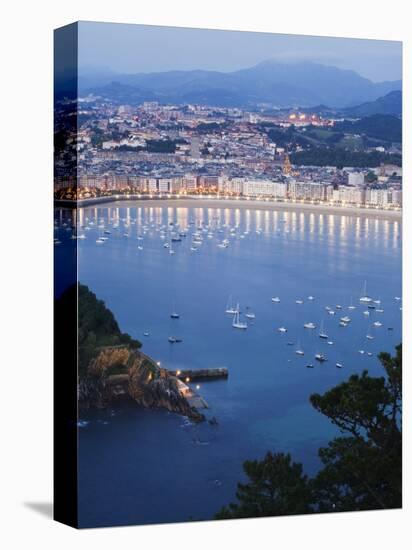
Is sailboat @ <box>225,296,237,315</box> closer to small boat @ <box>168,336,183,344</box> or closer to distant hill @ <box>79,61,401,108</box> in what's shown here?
small boat @ <box>168,336,183,344</box>

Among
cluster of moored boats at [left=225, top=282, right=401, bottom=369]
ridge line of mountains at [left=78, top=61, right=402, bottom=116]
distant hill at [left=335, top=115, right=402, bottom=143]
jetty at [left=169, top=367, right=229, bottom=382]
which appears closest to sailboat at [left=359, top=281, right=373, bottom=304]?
cluster of moored boats at [left=225, top=282, right=401, bottom=369]

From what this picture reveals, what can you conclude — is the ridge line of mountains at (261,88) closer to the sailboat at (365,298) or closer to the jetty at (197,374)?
the sailboat at (365,298)

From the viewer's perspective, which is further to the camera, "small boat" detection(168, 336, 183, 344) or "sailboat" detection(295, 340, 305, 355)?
"sailboat" detection(295, 340, 305, 355)

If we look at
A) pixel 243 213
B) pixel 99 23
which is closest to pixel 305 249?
pixel 243 213

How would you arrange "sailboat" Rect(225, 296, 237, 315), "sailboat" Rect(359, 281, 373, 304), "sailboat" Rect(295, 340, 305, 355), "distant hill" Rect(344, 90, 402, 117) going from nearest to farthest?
"sailboat" Rect(225, 296, 237, 315) < "sailboat" Rect(295, 340, 305, 355) < "sailboat" Rect(359, 281, 373, 304) < "distant hill" Rect(344, 90, 402, 117)

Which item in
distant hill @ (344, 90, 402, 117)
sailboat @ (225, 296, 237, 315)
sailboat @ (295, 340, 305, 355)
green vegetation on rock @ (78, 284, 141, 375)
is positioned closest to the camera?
green vegetation on rock @ (78, 284, 141, 375)

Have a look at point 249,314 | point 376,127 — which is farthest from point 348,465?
point 376,127

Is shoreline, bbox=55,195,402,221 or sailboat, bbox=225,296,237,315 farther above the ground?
shoreline, bbox=55,195,402,221
